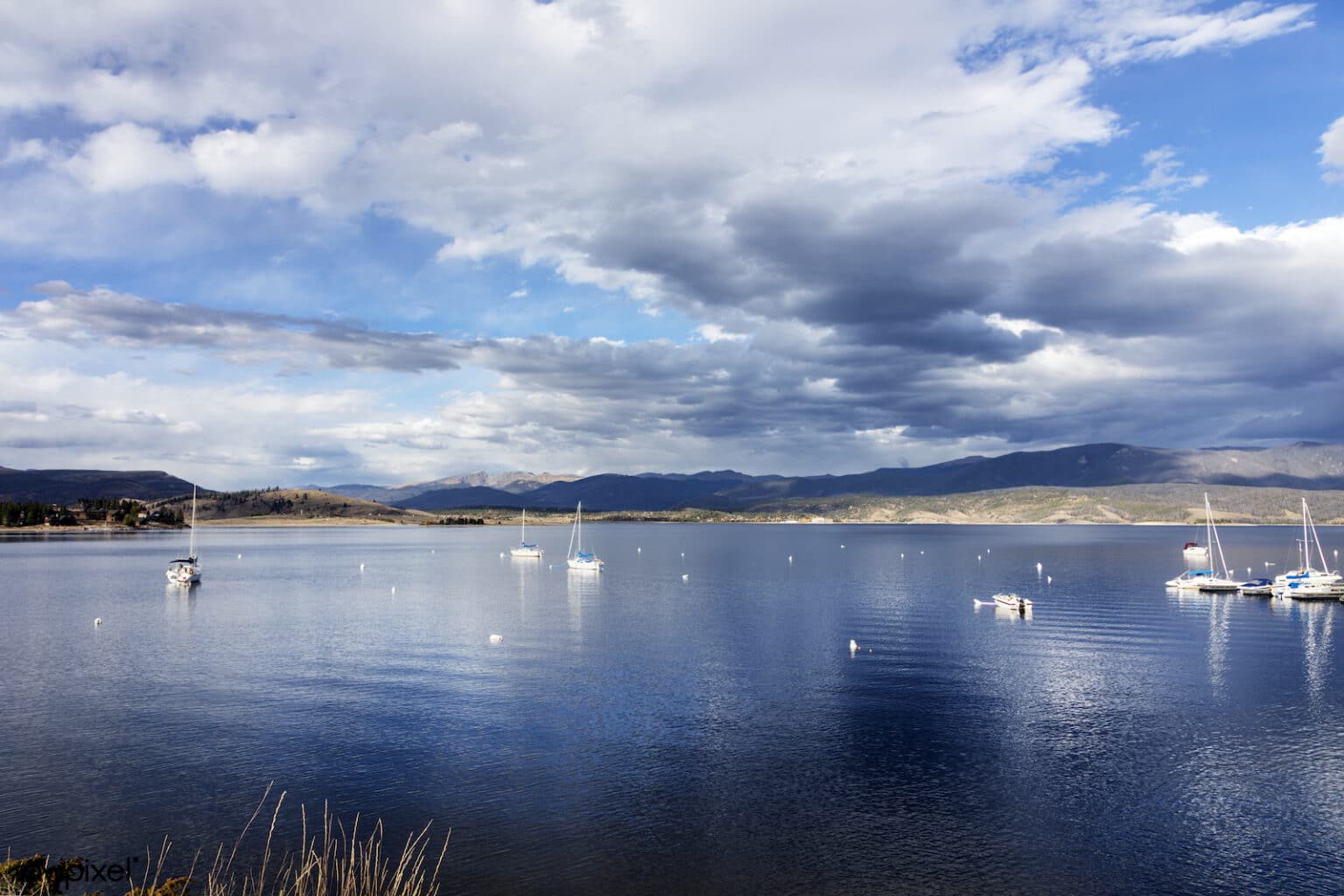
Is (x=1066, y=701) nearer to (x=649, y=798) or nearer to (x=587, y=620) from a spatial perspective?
(x=649, y=798)

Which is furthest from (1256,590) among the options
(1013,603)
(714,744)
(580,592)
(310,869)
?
(310,869)

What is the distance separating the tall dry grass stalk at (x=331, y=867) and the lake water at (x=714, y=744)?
1.02 metres

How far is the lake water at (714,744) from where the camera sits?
2839 cm

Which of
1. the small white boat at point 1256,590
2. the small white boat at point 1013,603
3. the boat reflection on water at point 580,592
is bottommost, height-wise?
the small white boat at point 1256,590

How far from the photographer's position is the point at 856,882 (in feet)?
86.9

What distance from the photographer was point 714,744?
40062 millimetres

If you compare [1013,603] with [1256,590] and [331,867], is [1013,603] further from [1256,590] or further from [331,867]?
[331,867]

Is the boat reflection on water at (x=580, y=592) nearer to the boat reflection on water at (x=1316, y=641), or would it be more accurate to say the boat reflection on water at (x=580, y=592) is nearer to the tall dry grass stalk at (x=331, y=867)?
the tall dry grass stalk at (x=331, y=867)

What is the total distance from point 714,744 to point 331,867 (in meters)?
19.0

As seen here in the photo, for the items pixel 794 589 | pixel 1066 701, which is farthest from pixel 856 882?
pixel 794 589

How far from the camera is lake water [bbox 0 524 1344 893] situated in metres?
28.4

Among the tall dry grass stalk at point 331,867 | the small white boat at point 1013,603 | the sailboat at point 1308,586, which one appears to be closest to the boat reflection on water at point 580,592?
the small white boat at point 1013,603

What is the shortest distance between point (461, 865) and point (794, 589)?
8852cm

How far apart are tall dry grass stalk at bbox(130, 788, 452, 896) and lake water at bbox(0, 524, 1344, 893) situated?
1.02 meters
